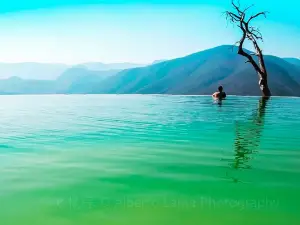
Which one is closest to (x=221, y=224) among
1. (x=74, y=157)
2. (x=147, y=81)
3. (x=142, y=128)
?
(x=74, y=157)

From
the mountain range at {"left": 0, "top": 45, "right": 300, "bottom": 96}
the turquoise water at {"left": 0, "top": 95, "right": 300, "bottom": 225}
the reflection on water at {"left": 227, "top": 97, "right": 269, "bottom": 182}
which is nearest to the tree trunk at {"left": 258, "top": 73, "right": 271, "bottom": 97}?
the reflection on water at {"left": 227, "top": 97, "right": 269, "bottom": 182}

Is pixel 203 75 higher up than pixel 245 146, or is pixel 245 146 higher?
pixel 203 75

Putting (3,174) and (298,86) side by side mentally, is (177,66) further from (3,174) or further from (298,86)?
(3,174)

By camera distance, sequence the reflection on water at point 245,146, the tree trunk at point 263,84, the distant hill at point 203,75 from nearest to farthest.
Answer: the reflection on water at point 245,146 → the tree trunk at point 263,84 → the distant hill at point 203,75

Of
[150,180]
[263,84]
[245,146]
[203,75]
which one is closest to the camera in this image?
[150,180]

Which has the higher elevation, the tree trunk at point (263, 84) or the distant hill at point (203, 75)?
the distant hill at point (203, 75)

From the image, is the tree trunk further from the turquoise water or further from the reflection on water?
the turquoise water

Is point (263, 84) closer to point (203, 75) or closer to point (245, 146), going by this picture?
point (245, 146)

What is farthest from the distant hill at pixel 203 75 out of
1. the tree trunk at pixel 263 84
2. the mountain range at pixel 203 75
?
the tree trunk at pixel 263 84

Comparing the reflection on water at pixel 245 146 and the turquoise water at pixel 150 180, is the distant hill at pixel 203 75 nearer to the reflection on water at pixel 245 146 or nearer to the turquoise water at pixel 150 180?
the reflection on water at pixel 245 146

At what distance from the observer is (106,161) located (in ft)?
20.0

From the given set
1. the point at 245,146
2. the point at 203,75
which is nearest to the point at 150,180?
the point at 245,146

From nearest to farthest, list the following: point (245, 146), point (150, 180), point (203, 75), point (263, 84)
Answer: point (150, 180) < point (245, 146) < point (263, 84) < point (203, 75)

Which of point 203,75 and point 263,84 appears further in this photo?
point 203,75
